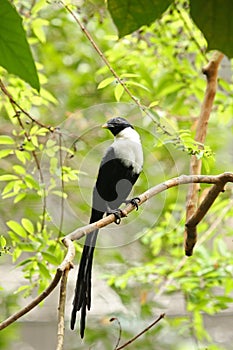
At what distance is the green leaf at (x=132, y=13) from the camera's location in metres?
0.18


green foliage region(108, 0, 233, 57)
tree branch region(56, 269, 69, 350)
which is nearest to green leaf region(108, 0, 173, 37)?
green foliage region(108, 0, 233, 57)

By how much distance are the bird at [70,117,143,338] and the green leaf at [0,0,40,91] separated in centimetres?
56

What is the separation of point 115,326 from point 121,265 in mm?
187

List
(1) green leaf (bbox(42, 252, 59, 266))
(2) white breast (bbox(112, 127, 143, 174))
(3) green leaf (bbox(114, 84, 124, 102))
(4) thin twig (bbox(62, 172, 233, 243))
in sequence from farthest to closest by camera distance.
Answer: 1. (1) green leaf (bbox(42, 252, 59, 266))
2. (3) green leaf (bbox(114, 84, 124, 102))
3. (2) white breast (bbox(112, 127, 143, 174))
4. (4) thin twig (bbox(62, 172, 233, 243))

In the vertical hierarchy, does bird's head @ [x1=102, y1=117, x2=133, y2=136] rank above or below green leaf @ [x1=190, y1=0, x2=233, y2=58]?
below

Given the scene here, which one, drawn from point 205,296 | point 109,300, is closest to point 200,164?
point 205,296

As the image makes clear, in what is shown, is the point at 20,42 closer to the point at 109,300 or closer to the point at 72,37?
the point at 109,300

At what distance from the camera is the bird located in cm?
78

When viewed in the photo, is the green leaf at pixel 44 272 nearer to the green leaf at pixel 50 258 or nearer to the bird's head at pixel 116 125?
the green leaf at pixel 50 258

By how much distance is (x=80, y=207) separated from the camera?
0.87 metres

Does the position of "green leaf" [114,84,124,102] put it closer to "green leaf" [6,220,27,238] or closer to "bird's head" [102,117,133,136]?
"bird's head" [102,117,133,136]

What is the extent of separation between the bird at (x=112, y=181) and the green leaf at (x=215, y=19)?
572 millimetres

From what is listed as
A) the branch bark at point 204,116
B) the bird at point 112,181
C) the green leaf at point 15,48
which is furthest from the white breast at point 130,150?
the green leaf at point 15,48

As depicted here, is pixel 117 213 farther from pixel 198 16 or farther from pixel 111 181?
pixel 198 16
